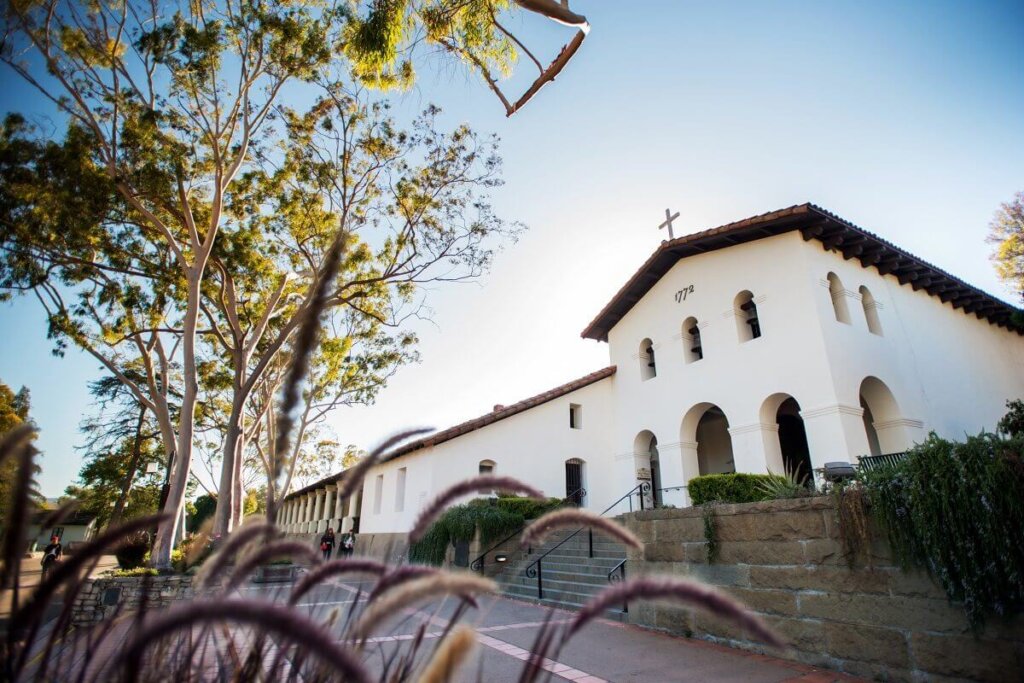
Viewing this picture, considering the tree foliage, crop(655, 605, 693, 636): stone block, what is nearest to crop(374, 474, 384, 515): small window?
crop(655, 605, 693, 636): stone block

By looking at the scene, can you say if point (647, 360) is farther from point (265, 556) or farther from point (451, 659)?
point (451, 659)

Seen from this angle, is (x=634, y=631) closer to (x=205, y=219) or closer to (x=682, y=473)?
(x=682, y=473)

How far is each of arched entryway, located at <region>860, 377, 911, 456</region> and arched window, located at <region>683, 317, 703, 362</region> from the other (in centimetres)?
432

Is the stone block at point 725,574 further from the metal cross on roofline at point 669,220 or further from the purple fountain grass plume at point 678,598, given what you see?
the metal cross on roofline at point 669,220

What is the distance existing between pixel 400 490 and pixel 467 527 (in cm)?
640

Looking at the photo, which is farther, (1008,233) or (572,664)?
(1008,233)

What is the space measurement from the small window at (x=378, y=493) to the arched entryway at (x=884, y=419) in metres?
16.8

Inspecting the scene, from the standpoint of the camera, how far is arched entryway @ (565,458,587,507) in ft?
57.3

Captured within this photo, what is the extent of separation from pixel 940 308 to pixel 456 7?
17.7 metres

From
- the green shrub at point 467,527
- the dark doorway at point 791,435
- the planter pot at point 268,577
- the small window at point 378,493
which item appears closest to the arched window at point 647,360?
the dark doorway at point 791,435

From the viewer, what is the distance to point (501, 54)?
23.3 ft

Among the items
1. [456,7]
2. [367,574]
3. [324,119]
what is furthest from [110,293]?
[367,574]

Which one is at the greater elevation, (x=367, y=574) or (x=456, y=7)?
(x=456, y=7)

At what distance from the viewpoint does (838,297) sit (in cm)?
1347
